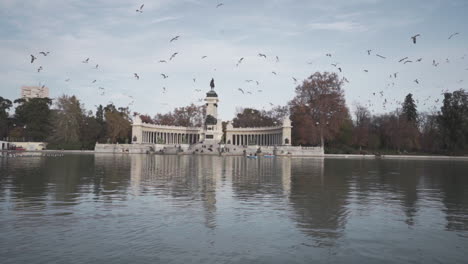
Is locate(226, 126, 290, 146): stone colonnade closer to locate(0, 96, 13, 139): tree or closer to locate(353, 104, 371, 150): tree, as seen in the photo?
locate(353, 104, 371, 150): tree

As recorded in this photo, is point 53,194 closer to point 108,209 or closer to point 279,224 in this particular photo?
point 108,209

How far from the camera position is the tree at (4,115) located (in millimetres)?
96812

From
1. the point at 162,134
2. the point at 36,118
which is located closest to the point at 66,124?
the point at 36,118

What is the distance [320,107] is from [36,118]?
69.9m

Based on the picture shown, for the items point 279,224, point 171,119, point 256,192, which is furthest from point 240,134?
point 279,224

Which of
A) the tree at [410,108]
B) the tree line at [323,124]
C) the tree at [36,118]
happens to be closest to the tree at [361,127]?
the tree line at [323,124]

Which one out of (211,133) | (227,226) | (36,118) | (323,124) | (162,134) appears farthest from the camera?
(162,134)

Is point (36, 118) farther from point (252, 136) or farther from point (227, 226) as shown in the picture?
point (227, 226)

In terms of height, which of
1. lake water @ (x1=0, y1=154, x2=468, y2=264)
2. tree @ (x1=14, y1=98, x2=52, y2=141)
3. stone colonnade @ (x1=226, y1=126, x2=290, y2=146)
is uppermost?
tree @ (x1=14, y1=98, x2=52, y2=141)

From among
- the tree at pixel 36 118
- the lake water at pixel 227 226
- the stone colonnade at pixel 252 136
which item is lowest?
the lake water at pixel 227 226

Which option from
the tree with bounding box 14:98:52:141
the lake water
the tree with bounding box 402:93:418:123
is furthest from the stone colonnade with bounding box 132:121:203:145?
the lake water

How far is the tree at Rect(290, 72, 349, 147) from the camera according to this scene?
77500 millimetres

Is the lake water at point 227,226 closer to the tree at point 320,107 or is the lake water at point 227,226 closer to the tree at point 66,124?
the tree at point 320,107

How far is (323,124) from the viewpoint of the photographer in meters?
78.1
